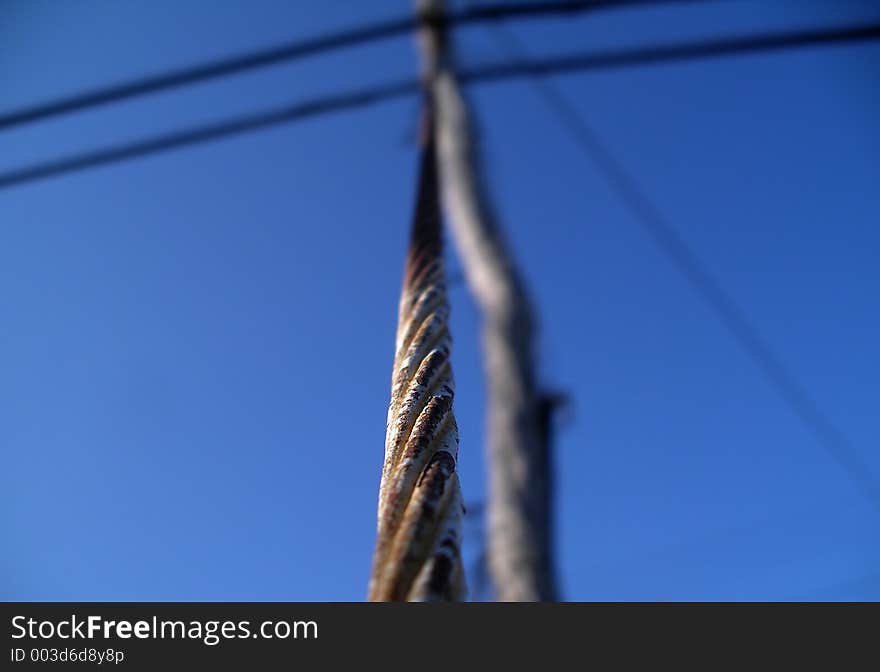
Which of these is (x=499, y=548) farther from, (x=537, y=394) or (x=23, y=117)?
(x=23, y=117)

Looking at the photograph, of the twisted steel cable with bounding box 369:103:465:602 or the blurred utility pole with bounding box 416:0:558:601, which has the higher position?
the blurred utility pole with bounding box 416:0:558:601

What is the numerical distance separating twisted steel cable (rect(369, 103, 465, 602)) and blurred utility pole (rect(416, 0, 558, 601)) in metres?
0.56

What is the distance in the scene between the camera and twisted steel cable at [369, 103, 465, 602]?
320 mm

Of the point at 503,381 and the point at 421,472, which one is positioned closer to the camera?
the point at 421,472

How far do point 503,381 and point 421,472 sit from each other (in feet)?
2.60

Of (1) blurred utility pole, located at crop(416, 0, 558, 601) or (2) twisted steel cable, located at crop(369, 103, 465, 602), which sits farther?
(1) blurred utility pole, located at crop(416, 0, 558, 601)

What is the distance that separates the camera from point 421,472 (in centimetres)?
37

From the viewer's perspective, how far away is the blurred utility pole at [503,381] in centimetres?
99

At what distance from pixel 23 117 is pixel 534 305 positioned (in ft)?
2.99

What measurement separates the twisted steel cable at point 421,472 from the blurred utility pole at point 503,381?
558 millimetres

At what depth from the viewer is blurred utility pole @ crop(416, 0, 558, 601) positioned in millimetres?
988
